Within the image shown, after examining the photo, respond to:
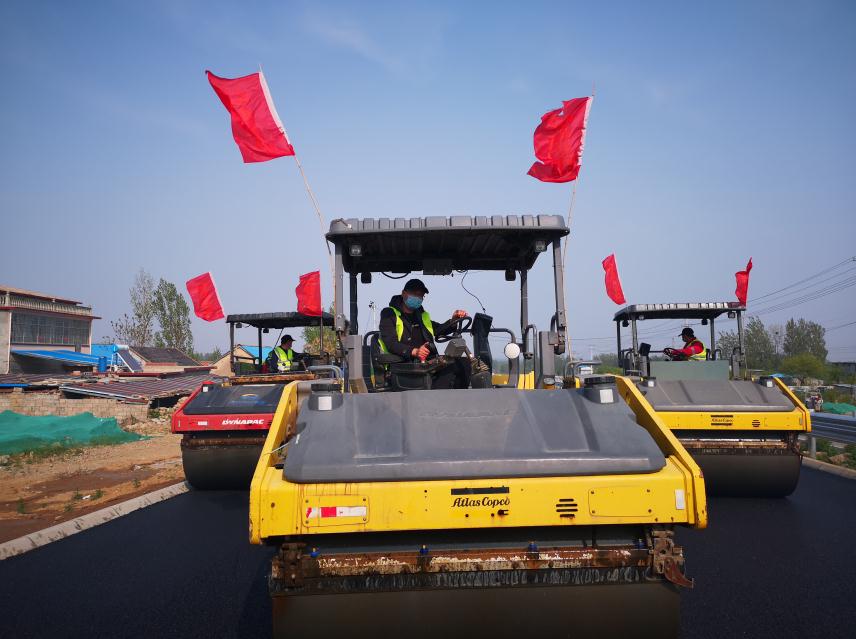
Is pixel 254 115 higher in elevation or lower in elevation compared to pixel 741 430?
higher

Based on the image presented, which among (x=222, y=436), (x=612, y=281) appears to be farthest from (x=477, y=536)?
(x=612, y=281)

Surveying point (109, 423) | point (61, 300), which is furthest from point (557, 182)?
point (61, 300)

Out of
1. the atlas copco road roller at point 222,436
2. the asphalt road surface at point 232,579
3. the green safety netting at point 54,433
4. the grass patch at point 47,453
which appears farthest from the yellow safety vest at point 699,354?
the green safety netting at point 54,433

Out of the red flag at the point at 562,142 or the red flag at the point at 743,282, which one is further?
the red flag at the point at 743,282

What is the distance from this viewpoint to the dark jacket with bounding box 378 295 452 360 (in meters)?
4.00

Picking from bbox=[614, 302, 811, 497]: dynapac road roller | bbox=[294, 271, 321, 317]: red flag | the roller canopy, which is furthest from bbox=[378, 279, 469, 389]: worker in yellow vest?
bbox=[294, 271, 321, 317]: red flag

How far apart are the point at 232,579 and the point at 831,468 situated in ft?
24.2

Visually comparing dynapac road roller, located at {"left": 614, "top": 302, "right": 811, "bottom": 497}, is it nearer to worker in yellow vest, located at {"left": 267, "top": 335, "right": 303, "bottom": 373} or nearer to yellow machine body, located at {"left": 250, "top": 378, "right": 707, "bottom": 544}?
yellow machine body, located at {"left": 250, "top": 378, "right": 707, "bottom": 544}

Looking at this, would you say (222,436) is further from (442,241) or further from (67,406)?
(67,406)

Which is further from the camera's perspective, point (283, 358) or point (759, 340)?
point (759, 340)

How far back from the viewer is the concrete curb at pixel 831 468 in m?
7.49

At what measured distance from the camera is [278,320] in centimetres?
1062

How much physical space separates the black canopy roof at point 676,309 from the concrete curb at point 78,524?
636 centimetres

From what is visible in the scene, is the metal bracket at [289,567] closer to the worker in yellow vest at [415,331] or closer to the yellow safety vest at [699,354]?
the worker in yellow vest at [415,331]
